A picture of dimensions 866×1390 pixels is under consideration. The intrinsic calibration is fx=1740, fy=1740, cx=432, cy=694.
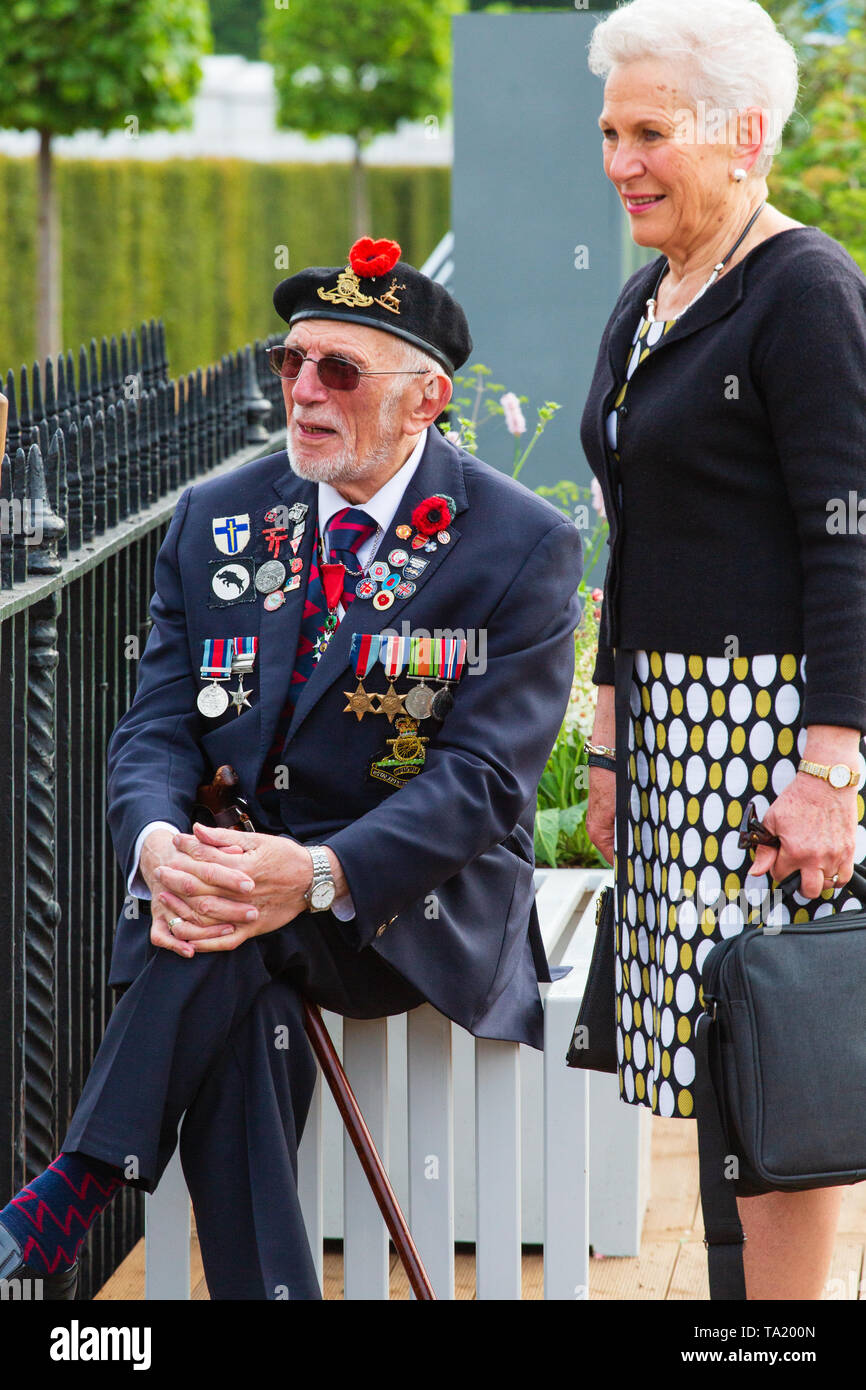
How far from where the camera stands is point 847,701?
2.21 m

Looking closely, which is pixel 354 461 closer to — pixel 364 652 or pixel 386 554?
pixel 386 554

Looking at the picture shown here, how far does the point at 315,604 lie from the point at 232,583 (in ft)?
0.46

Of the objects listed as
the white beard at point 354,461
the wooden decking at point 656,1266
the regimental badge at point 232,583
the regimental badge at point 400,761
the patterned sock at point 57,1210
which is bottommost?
the wooden decking at point 656,1266

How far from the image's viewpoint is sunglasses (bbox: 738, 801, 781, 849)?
7.51ft

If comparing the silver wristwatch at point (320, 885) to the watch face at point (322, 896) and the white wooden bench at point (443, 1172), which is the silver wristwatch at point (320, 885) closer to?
the watch face at point (322, 896)

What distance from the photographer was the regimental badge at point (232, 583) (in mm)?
2783

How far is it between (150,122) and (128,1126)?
1138 cm

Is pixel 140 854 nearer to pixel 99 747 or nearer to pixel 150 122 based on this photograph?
pixel 99 747

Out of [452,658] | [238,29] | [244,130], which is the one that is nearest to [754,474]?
[452,658]

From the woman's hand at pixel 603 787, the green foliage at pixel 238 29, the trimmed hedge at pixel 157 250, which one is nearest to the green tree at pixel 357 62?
the trimmed hedge at pixel 157 250

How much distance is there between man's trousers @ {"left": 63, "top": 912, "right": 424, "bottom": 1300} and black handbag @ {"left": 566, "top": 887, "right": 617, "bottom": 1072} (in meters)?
0.46

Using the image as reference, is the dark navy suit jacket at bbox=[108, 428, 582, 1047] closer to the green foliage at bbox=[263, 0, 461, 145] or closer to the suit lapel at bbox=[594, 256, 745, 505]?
the suit lapel at bbox=[594, 256, 745, 505]

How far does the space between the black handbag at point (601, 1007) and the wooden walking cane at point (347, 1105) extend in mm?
364
